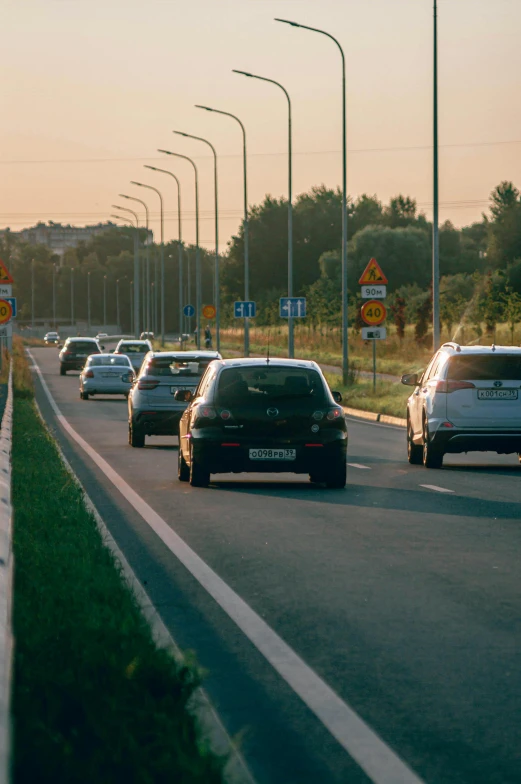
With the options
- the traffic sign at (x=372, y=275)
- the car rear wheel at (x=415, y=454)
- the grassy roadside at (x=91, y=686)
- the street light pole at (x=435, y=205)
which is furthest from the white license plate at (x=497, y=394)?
the traffic sign at (x=372, y=275)

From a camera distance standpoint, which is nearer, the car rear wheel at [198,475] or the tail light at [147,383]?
the car rear wheel at [198,475]

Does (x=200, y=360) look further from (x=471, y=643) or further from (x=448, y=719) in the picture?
(x=448, y=719)

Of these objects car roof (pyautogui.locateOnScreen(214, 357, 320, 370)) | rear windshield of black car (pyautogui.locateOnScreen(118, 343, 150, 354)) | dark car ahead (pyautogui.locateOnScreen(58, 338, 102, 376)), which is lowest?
dark car ahead (pyautogui.locateOnScreen(58, 338, 102, 376))

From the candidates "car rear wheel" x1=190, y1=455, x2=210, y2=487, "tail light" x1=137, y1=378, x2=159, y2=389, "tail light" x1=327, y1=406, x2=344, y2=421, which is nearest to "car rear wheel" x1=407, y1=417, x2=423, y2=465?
"tail light" x1=327, y1=406, x2=344, y2=421

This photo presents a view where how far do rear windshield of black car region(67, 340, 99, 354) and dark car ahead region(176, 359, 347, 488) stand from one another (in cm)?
4969

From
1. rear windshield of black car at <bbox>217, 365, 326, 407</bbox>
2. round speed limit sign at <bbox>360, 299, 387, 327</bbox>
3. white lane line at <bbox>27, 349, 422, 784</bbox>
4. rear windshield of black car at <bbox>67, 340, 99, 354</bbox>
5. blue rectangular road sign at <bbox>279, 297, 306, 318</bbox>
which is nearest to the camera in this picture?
white lane line at <bbox>27, 349, 422, 784</bbox>

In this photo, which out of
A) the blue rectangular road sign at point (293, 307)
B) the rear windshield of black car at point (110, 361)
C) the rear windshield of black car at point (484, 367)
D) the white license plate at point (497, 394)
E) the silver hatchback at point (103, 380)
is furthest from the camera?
the rear windshield of black car at point (110, 361)

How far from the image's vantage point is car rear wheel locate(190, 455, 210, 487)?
16.8 meters

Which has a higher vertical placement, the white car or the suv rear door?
the suv rear door

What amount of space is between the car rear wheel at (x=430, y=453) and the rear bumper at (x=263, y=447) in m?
3.38

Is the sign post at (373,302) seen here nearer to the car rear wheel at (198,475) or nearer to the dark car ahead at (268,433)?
the dark car ahead at (268,433)

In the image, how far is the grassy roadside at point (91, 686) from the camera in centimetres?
477

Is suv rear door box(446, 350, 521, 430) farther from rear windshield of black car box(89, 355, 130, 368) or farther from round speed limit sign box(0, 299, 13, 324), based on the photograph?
rear windshield of black car box(89, 355, 130, 368)

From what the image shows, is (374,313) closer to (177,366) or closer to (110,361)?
(177,366)
